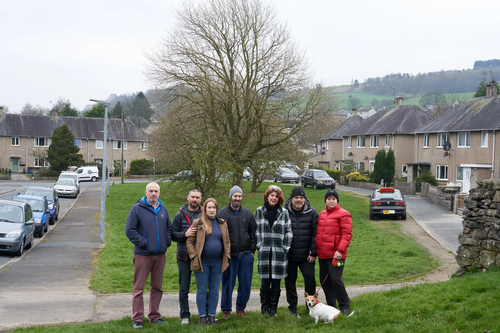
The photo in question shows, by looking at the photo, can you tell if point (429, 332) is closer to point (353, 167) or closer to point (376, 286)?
point (376, 286)

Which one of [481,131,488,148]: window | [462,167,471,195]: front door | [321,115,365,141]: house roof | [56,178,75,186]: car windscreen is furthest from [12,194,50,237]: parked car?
[321,115,365,141]: house roof

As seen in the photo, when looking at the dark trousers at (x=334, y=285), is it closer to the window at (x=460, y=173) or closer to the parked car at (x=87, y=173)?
the window at (x=460, y=173)

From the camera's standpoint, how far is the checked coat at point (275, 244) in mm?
8047

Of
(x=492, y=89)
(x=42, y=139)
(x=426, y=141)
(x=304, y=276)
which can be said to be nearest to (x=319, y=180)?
(x=426, y=141)

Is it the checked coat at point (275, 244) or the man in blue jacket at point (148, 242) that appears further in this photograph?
the checked coat at point (275, 244)

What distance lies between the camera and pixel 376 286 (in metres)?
11.8

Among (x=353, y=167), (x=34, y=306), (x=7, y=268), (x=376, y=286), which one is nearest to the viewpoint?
(x=34, y=306)

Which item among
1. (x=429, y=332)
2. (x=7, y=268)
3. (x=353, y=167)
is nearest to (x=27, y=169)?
(x=353, y=167)

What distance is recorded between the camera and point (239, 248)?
Answer: 318 inches

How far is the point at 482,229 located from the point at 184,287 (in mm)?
5989

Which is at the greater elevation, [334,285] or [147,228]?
[147,228]

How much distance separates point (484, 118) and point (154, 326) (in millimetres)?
40685

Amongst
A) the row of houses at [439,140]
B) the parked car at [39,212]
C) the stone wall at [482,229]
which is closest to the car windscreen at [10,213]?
the parked car at [39,212]

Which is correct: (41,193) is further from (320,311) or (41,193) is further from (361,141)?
(361,141)
